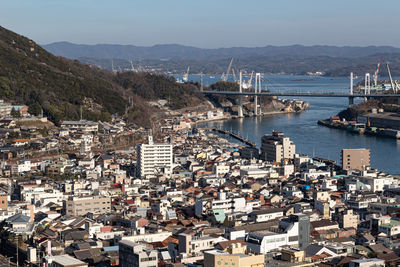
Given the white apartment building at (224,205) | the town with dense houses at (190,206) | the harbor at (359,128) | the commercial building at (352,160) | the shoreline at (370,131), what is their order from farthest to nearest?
1. the harbor at (359,128)
2. the shoreline at (370,131)
3. the commercial building at (352,160)
4. the white apartment building at (224,205)
5. the town with dense houses at (190,206)

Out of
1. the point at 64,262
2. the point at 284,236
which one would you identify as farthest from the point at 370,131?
the point at 64,262

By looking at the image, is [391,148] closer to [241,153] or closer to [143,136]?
[241,153]

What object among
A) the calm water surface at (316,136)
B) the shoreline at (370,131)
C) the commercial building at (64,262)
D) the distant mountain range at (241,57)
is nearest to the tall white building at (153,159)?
the calm water surface at (316,136)

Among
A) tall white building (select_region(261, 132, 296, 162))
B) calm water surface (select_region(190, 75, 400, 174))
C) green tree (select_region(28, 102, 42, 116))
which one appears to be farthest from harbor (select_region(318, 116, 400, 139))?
green tree (select_region(28, 102, 42, 116))

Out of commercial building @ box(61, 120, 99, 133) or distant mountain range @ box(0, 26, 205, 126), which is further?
distant mountain range @ box(0, 26, 205, 126)

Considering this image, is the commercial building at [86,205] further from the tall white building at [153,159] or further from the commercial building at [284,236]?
the tall white building at [153,159]

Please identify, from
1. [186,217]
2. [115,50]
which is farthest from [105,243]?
[115,50]

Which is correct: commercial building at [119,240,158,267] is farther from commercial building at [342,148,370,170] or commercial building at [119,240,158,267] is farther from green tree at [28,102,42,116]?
green tree at [28,102,42,116]
